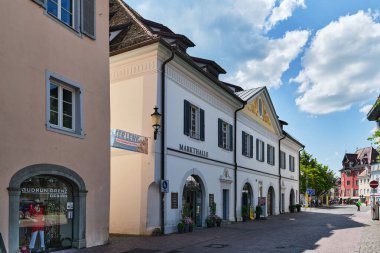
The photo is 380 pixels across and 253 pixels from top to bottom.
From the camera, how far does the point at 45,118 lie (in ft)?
35.4

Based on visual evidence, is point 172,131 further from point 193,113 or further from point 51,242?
point 51,242

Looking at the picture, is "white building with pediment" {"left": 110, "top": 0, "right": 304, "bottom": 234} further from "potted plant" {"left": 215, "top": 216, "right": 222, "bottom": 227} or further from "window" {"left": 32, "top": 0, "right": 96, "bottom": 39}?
"window" {"left": 32, "top": 0, "right": 96, "bottom": 39}

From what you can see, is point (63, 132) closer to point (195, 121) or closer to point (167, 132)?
point (167, 132)

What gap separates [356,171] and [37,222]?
11776cm

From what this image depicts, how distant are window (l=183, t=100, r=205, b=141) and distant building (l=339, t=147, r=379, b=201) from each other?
317 feet

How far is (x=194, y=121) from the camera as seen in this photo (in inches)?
787

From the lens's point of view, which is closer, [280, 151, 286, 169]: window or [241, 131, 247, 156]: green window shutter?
[241, 131, 247, 156]: green window shutter

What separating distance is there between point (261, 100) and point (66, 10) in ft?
68.4

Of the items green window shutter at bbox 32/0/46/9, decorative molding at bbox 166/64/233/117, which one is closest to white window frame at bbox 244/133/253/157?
decorative molding at bbox 166/64/233/117

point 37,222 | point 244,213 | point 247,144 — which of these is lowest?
point 244,213

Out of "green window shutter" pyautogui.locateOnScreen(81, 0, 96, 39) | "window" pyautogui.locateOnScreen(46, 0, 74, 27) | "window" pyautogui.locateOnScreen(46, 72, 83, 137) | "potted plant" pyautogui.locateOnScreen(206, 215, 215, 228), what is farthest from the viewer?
"potted plant" pyautogui.locateOnScreen(206, 215, 215, 228)

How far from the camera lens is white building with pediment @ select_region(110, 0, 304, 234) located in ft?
53.6

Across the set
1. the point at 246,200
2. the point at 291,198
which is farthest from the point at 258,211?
the point at 291,198

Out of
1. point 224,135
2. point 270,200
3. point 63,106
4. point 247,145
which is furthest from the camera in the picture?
point 270,200
